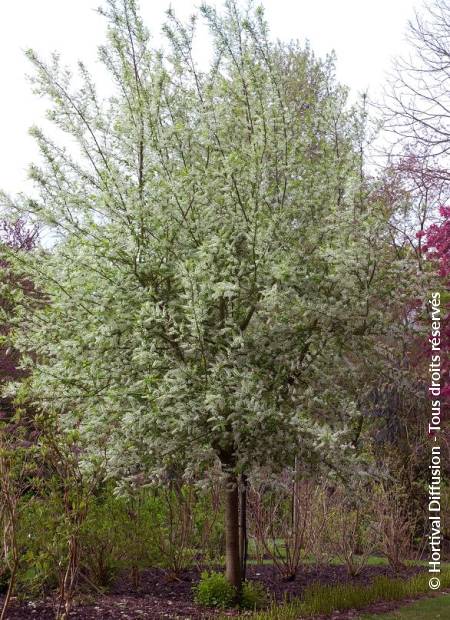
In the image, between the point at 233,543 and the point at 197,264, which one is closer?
the point at 197,264

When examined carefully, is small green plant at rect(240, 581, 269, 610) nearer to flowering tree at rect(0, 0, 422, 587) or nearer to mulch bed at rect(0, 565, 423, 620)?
mulch bed at rect(0, 565, 423, 620)

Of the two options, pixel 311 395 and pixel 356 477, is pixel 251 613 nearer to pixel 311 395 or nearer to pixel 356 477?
pixel 356 477

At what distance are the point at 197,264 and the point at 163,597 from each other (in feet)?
12.7

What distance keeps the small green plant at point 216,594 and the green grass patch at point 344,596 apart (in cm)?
38

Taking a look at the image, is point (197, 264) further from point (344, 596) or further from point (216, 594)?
point (344, 596)

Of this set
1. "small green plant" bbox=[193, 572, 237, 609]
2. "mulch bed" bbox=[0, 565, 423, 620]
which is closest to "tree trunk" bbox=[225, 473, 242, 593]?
"small green plant" bbox=[193, 572, 237, 609]

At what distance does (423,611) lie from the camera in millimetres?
7008

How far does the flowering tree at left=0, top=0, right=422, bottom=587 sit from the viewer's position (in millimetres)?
5781

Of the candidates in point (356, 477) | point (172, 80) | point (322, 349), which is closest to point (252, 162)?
point (172, 80)

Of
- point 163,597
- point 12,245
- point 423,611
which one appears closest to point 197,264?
point 163,597

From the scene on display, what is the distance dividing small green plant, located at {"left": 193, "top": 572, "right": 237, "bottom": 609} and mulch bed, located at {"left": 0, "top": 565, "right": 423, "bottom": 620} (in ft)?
0.36

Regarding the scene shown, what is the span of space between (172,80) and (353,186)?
209cm

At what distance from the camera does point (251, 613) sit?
20.9 feet

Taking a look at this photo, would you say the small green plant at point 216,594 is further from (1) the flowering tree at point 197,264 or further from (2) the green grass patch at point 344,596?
(1) the flowering tree at point 197,264
